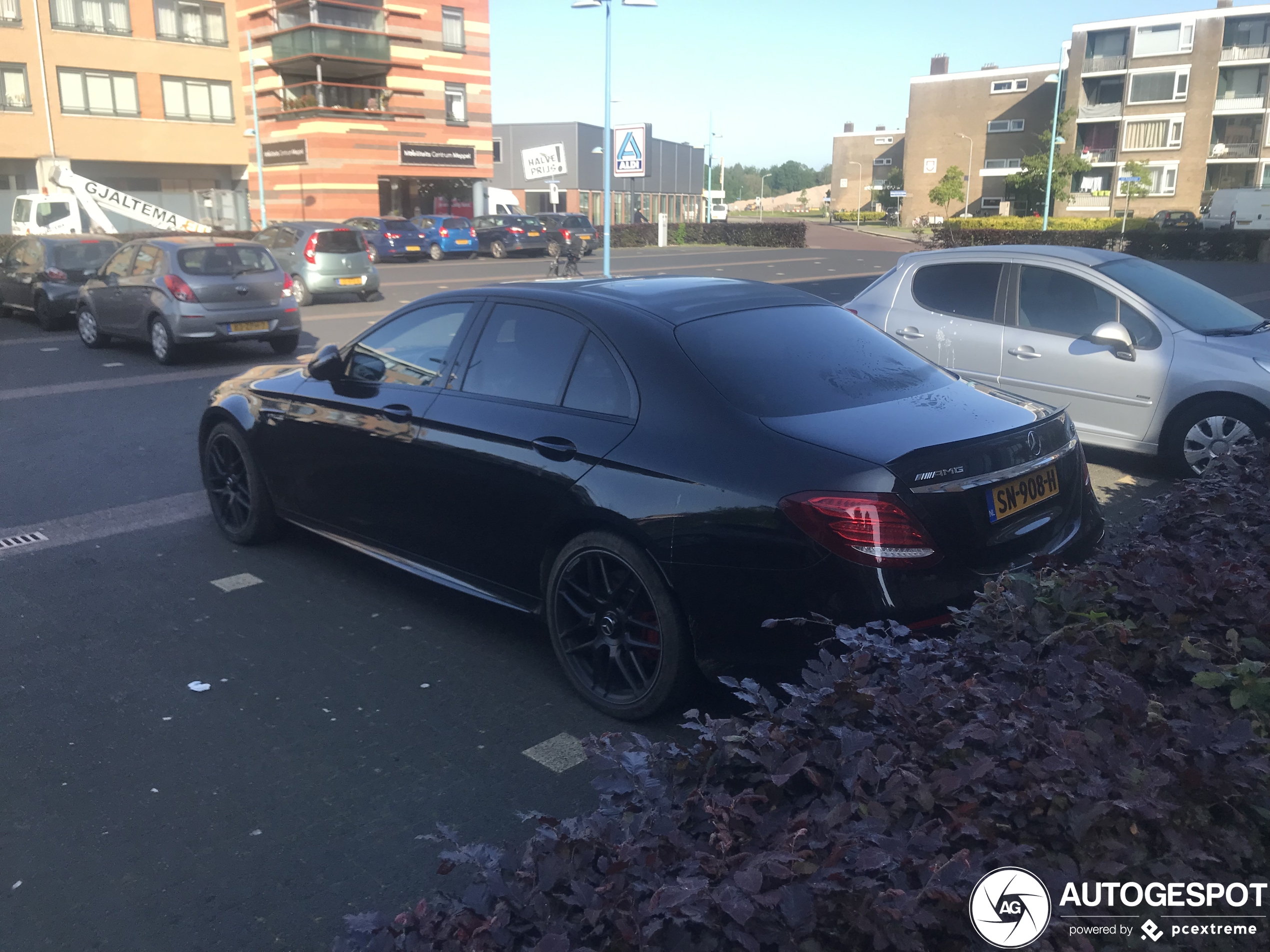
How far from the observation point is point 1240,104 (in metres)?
68.2

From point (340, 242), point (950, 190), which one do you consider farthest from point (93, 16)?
point (950, 190)

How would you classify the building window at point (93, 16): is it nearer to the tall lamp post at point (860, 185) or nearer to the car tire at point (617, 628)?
the car tire at point (617, 628)

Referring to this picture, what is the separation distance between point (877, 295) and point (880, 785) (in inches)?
290

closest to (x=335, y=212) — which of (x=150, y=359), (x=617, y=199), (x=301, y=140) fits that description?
(x=301, y=140)

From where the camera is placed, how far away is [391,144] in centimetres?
5159

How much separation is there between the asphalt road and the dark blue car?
32057 millimetres

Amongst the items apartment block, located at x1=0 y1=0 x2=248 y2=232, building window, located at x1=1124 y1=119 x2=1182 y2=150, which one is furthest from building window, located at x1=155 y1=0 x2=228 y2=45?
building window, located at x1=1124 y1=119 x2=1182 y2=150

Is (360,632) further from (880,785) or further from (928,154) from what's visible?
(928,154)

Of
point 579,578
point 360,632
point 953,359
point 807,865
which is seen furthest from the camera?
point 953,359

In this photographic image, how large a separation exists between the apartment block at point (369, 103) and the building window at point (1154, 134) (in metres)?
44.7

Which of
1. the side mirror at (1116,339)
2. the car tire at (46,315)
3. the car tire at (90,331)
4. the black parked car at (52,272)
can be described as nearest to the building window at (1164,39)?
the black parked car at (52,272)

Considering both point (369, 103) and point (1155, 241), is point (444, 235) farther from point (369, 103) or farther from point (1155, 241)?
point (1155, 241)

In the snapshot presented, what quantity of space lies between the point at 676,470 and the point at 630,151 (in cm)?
1641

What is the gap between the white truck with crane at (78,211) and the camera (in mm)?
28719
